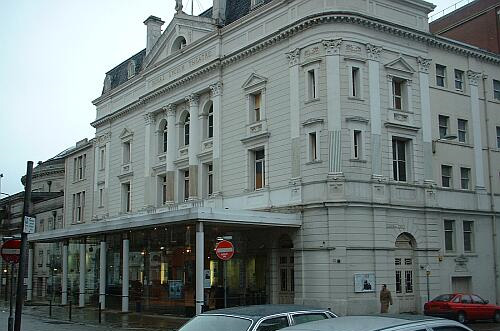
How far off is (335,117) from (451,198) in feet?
29.7

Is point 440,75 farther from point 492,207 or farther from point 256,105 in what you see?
point 256,105

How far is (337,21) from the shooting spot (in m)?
31.7

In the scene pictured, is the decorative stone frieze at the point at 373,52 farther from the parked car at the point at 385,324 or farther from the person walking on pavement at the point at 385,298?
the parked car at the point at 385,324

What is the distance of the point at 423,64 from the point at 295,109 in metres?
7.88

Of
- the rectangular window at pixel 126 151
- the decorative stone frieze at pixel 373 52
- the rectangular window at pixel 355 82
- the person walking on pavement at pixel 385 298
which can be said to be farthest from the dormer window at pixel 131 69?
the person walking on pavement at pixel 385 298

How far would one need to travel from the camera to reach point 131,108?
48719mm

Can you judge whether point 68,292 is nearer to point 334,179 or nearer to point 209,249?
point 209,249

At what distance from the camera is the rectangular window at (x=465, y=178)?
36312 millimetres

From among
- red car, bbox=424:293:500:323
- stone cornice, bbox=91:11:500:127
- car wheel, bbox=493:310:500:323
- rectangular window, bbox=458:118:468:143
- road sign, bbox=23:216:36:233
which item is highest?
stone cornice, bbox=91:11:500:127

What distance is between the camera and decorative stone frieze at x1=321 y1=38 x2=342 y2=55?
31.5 m

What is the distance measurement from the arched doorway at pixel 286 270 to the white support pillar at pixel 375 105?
5.90m

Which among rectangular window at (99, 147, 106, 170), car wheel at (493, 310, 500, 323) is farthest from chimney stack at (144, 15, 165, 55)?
car wheel at (493, 310, 500, 323)

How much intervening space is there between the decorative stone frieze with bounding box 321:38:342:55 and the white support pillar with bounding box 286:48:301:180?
1.91m

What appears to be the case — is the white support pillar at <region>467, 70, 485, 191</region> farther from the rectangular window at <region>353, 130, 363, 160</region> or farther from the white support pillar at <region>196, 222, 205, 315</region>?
the white support pillar at <region>196, 222, 205, 315</region>
